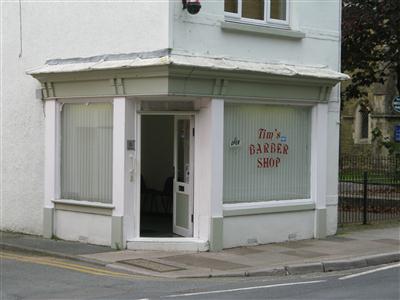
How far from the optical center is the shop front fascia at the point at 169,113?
1214 cm

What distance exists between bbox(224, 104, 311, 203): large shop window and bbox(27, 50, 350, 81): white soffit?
84cm

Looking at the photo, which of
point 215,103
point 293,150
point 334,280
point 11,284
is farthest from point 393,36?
point 11,284

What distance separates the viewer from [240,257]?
11922 millimetres

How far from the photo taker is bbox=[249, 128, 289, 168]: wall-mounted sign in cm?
1350

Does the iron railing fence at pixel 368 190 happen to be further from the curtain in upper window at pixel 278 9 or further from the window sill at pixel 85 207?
the window sill at pixel 85 207

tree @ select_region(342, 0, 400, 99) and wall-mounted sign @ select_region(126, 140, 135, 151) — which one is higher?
tree @ select_region(342, 0, 400, 99)

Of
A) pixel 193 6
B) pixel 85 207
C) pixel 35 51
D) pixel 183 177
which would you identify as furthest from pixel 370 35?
pixel 85 207

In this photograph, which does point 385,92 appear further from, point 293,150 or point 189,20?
point 189,20

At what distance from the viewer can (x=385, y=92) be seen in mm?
37719

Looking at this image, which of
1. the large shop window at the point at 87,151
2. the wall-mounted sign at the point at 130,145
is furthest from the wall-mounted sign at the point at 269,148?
the large shop window at the point at 87,151

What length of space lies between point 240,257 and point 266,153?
8.36 ft

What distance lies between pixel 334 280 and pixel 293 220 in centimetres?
378

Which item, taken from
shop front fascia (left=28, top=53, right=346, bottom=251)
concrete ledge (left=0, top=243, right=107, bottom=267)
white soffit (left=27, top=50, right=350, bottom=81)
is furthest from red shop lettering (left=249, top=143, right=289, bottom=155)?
concrete ledge (left=0, top=243, right=107, bottom=267)

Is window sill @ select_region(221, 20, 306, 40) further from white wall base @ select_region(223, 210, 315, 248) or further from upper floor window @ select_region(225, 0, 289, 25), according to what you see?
white wall base @ select_region(223, 210, 315, 248)
